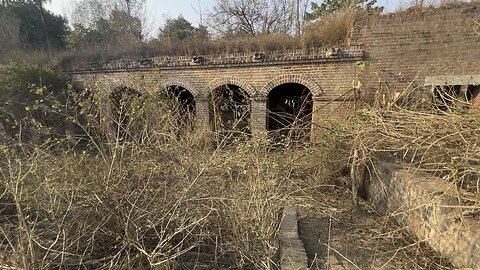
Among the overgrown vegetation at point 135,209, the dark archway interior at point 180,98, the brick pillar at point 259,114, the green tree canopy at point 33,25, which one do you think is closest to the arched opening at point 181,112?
the dark archway interior at point 180,98

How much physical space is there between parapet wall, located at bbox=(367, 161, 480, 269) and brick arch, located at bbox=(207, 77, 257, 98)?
15.5 ft

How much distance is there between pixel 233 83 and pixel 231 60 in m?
0.73

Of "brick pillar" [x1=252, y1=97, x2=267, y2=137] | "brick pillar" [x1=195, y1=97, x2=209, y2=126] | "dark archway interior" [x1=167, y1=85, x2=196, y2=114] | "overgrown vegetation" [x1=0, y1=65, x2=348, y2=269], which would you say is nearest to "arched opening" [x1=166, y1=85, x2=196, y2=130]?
"dark archway interior" [x1=167, y1=85, x2=196, y2=114]

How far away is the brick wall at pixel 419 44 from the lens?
636 cm

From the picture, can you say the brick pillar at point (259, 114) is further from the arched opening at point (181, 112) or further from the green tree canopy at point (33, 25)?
the green tree canopy at point (33, 25)

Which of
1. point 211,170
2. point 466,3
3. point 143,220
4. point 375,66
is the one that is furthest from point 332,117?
point 143,220

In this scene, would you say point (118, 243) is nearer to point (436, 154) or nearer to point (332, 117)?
point (436, 154)

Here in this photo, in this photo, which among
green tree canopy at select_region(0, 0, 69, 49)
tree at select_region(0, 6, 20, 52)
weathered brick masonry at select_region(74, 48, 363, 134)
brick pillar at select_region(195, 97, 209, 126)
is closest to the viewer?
weathered brick masonry at select_region(74, 48, 363, 134)

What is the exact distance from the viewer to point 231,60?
8070 millimetres

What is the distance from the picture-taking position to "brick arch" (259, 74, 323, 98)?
24.5 feet

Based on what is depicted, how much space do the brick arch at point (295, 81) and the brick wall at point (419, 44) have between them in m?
1.32

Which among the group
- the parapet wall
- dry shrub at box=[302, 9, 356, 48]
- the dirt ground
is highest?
dry shrub at box=[302, 9, 356, 48]

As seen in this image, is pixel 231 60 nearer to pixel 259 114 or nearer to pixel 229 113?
pixel 259 114

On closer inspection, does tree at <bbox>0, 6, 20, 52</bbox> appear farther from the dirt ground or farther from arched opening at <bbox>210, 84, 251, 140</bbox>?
the dirt ground
